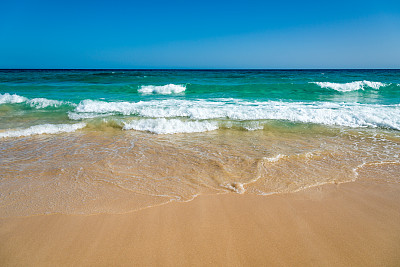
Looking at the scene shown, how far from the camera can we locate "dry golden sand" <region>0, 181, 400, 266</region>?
205cm

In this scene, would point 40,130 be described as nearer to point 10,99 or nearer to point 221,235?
point 221,235

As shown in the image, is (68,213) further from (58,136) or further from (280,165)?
(58,136)

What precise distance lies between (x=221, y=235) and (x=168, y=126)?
4596 mm

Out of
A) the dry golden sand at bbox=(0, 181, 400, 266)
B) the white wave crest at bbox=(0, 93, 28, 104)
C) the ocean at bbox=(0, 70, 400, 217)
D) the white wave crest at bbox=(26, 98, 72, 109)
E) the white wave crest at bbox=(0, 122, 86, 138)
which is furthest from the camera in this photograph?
the white wave crest at bbox=(0, 93, 28, 104)

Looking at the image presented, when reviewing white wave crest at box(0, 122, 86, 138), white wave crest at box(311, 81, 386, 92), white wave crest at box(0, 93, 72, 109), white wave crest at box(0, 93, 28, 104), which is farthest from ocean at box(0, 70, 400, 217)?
white wave crest at box(311, 81, 386, 92)

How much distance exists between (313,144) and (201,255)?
407 centimetres

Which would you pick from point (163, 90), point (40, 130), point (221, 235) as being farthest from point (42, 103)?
point (221, 235)

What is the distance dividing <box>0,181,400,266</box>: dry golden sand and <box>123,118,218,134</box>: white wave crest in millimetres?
3677

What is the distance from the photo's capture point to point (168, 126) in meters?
6.64

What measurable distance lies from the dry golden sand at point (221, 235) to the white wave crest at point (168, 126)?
3677 mm

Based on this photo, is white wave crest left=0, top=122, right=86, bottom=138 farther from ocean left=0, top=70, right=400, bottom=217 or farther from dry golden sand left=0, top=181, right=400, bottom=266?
dry golden sand left=0, top=181, right=400, bottom=266

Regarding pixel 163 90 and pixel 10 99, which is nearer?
pixel 10 99

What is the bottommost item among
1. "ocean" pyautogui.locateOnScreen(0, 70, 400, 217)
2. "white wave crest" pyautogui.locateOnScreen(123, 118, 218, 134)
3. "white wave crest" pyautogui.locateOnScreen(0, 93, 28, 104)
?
"ocean" pyautogui.locateOnScreen(0, 70, 400, 217)

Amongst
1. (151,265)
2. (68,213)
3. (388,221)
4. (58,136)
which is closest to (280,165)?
(388,221)
